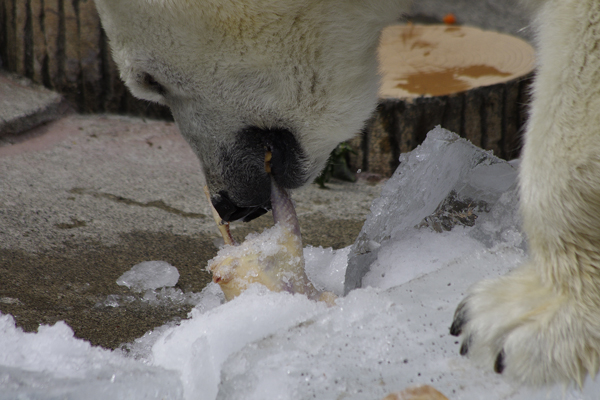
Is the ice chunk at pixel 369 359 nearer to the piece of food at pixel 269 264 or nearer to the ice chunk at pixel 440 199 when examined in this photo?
the piece of food at pixel 269 264

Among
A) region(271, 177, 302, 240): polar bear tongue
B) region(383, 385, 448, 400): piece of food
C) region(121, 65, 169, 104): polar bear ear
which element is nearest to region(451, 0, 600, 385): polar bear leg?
region(383, 385, 448, 400): piece of food

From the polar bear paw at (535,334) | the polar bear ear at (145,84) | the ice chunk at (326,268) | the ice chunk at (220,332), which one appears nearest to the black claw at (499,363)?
the polar bear paw at (535,334)

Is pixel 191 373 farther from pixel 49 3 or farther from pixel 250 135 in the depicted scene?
pixel 49 3

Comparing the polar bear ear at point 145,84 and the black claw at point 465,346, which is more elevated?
the polar bear ear at point 145,84

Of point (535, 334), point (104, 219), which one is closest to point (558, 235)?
point (535, 334)

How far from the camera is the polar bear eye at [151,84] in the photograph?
1.51 m

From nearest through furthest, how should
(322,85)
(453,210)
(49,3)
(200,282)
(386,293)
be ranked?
1. (386,293)
2. (322,85)
3. (453,210)
4. (200,282)
5. (49,3)

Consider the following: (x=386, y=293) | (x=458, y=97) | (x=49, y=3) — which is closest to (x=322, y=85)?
(x=386, y=293)

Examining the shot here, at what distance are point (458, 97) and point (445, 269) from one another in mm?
1696

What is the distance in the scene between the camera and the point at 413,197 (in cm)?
179

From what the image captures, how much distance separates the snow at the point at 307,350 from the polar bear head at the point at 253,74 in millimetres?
364

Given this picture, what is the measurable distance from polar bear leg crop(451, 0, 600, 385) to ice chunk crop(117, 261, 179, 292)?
995 mm

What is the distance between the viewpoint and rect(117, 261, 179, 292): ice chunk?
1854 millimetres

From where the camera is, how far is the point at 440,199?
1.74 metres
